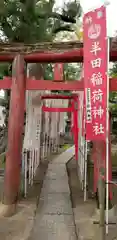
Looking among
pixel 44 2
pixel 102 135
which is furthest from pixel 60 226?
pixel 44 2

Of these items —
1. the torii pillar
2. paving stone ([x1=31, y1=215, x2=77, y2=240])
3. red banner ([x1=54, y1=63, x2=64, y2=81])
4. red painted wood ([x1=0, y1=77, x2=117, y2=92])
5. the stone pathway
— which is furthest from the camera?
red banner ([x1=54, y1=63, x2=64, y2=81])

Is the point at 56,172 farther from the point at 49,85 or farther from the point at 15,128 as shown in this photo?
the point at 49,85

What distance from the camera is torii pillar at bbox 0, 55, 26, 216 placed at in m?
5.88

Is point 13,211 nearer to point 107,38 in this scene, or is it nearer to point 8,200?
point 8,200

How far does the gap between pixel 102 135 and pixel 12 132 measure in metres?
2.38

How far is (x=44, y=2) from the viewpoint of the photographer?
10.5m

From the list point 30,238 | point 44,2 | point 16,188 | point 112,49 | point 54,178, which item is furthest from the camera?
point 44,2

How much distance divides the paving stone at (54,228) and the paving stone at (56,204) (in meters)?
0.32

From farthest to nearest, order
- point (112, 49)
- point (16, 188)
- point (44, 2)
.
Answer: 1. point (44, 2)
2. point (16, 188)
3. point (112, 49)

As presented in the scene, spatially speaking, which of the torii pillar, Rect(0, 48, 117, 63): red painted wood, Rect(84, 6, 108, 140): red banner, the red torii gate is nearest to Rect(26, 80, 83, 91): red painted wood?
the red torii gate

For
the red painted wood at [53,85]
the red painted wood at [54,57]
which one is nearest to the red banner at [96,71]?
the red painted wood at [54,57]

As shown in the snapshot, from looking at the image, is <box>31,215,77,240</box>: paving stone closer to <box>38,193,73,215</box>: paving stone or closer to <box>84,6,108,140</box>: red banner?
<box>38,193,73,215</box>: paving stone

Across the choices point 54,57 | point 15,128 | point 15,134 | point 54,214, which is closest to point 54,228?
point 54,214

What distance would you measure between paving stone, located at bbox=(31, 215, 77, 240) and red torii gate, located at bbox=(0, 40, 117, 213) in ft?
3.13
